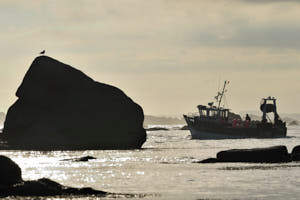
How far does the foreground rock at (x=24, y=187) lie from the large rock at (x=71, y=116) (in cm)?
5322

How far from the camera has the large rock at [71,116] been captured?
96.3 m

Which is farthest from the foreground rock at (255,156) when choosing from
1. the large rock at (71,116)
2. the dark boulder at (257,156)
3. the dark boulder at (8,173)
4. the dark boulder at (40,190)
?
the large rock at (71,116)


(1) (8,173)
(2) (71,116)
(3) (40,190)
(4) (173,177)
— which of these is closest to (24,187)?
(3) (40,190)

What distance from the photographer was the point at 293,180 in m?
50.5

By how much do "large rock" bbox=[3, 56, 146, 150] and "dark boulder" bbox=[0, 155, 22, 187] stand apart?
53.1 m

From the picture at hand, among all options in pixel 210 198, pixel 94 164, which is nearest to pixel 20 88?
pixel 94 164

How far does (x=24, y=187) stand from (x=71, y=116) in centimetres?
5618

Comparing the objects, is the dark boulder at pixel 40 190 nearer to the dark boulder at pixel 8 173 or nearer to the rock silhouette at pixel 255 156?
the dark boulder at pixel 8 173

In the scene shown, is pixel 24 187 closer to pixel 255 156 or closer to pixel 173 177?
pixel 173 177

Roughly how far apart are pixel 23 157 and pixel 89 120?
2100 cm

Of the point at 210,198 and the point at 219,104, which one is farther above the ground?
the point at 219,104

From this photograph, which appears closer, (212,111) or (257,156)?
(257,156)

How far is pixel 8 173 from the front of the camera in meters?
42.6

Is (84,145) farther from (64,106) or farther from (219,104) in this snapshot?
(219,104)
